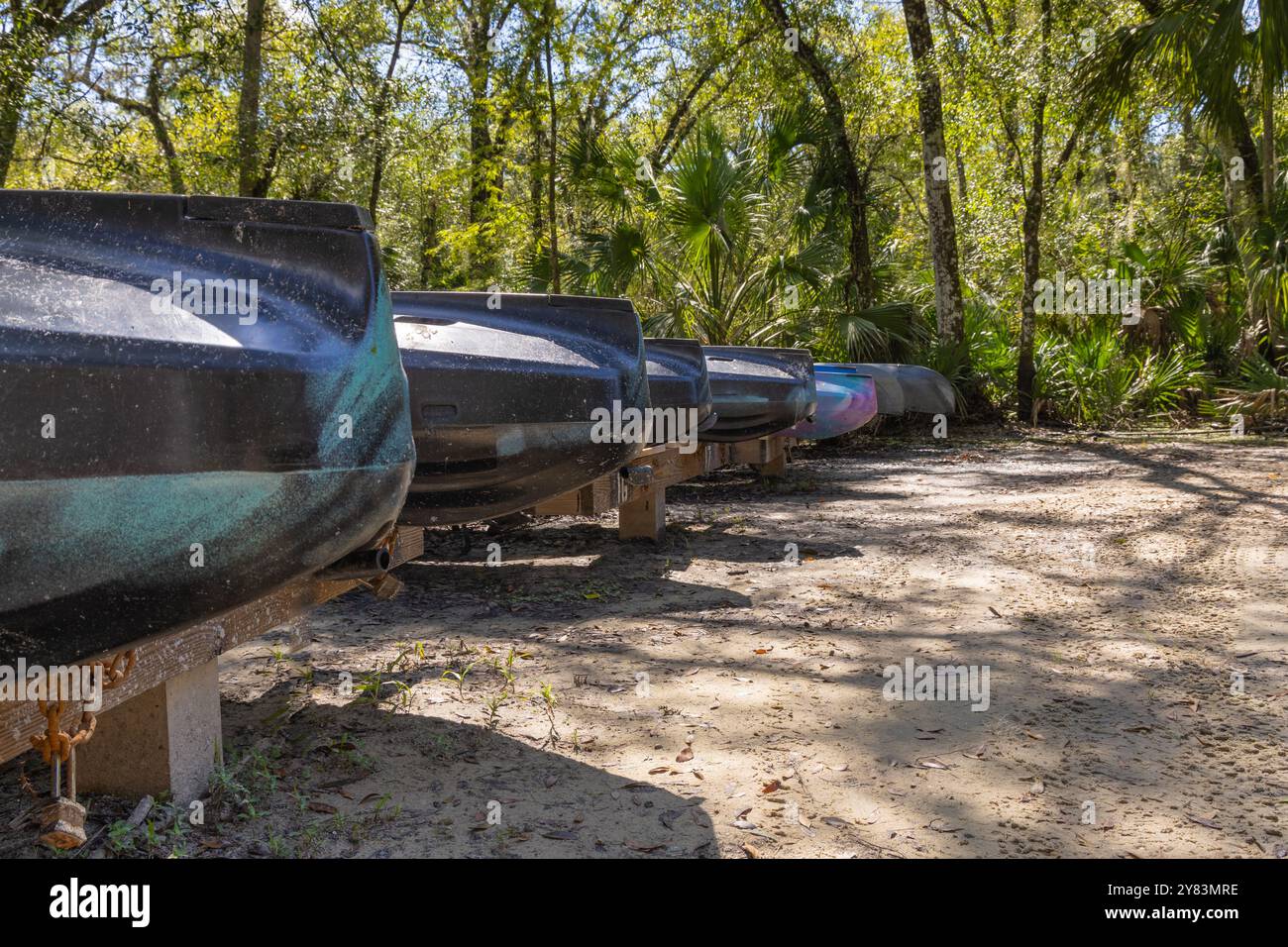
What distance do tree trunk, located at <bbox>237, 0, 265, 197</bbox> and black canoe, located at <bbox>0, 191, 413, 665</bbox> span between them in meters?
10.3

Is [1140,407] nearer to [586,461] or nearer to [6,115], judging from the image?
[586,461]

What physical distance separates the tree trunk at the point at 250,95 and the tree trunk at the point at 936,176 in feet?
22.3

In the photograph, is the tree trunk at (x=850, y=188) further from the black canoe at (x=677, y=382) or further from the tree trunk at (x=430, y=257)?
the black canoe at (x=677, y=382)

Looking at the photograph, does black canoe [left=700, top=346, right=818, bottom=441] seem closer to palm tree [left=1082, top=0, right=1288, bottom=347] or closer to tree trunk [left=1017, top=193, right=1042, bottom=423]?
palm tree [left=1082, top=0, right=1288, bottom=347]

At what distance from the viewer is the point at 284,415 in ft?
5.61

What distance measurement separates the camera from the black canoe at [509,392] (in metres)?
3.23

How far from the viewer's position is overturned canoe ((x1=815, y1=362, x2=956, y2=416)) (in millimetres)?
10766

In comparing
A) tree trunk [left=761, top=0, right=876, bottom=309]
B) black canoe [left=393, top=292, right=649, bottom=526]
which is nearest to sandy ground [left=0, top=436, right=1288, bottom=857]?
black canoe [left=393, top=292, right=649, bottom=526]

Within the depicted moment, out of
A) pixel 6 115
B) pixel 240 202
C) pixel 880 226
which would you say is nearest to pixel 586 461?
pixel 240 202

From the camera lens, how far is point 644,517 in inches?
232
